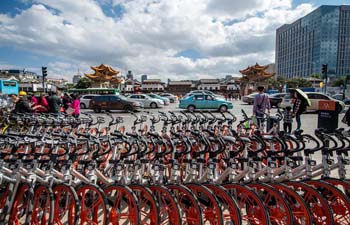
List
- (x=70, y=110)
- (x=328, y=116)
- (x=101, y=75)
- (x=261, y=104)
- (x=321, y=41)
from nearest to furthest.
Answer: (x=261, y=104) < (x=328, y=116) < (x=70, y=110) < (x=101, y=75) < (x=321, y=41)

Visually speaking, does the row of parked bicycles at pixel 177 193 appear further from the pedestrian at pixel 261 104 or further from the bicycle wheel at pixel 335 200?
the pedestrian at pixel 261 104

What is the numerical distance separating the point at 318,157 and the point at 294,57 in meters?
91.2

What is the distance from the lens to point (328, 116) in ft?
24.0

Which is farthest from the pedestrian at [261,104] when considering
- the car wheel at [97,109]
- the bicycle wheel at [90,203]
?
the car wheel at [97,109]

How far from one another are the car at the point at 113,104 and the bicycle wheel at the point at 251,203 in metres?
14.2

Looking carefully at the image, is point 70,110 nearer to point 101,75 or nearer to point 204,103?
point 204,103

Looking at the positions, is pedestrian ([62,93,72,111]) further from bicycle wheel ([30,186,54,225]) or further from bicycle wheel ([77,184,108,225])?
bicycle wheel ([77,184,108,225])

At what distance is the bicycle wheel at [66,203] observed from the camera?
2.08 metres

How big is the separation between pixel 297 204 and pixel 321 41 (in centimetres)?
8318

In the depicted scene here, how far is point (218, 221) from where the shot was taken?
2.03 m

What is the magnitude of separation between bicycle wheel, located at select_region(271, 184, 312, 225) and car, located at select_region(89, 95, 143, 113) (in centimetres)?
1445

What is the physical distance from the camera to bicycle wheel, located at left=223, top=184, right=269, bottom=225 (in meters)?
1.99

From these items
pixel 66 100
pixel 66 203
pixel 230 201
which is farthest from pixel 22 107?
pixel 230 201

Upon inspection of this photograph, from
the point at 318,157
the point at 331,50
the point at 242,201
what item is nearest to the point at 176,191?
the point at 242,201
